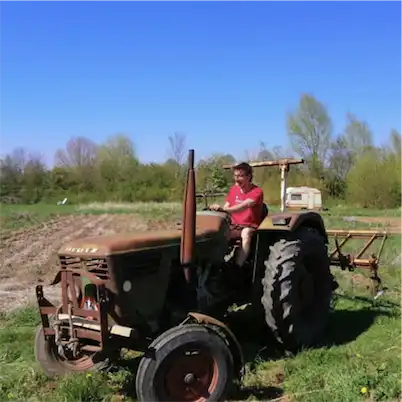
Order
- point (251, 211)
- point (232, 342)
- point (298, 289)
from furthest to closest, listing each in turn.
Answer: point (298, 289), point (251, 211), point (232, 342)

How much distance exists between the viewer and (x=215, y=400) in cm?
405

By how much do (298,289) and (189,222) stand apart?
1818mm

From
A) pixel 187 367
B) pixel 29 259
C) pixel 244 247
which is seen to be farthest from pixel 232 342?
pixel 29 259

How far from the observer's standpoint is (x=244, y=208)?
5.39 metres

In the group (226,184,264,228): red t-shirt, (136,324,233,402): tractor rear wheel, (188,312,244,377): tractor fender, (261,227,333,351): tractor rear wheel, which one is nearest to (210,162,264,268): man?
(226,184,264,228): red t-shirt

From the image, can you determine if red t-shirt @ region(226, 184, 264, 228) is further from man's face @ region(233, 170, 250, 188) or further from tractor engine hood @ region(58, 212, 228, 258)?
tractor engine hood @ region(58, 212, 228, 258)

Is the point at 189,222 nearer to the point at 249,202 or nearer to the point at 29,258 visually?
the point at 249,202

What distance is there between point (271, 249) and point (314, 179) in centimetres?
4074

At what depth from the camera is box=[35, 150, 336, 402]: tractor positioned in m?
4.05

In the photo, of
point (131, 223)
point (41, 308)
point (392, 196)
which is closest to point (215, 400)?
point (41, 308)

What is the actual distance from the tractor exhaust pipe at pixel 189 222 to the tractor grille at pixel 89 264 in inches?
25.9

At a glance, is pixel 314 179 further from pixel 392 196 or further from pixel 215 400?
pixel 215 400

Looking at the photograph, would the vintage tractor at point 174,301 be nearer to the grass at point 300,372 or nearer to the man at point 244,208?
the man at point 244,208

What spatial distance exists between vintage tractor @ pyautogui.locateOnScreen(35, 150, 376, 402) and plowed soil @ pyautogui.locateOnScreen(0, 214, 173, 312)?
2.78 m
